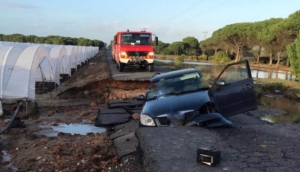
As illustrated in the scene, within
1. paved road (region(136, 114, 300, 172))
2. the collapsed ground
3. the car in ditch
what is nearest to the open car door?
the car in ditch

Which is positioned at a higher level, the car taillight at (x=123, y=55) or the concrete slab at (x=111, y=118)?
the car taillight at (x=123, y=55)

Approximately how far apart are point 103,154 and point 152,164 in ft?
8.47

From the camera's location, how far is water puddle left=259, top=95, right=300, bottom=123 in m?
13.6

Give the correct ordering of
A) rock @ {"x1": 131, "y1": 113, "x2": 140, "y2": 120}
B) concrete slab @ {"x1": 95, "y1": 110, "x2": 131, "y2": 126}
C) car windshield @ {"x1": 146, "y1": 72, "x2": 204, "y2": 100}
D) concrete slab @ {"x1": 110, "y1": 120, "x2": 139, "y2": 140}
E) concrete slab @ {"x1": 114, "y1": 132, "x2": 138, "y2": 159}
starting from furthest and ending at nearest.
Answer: rock @ {"x1": 131, "y1": 113, "x2": 140, "y2": 120} < concrete slab @ {"x1": 95, "y1": 110, "x2": 131, "y2": 126} < concrete slab @ {"x1": 110, "y1": 120, "x2": 139, "y2": 140} < car windshield @ {"x1": 146, "y1": 72, "x2": 204, "y2": 100} < concrete slab @ {"x1": 114, "y1": 132, "x2": 138, "y2": 159}

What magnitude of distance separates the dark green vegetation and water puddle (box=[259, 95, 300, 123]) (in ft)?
28.5

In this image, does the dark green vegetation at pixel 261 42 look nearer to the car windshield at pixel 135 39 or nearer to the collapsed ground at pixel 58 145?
the car windshield at pixel 135 39

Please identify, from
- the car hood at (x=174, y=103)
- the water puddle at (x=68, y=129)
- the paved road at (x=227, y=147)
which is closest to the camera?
the paved road at (x=227, y=147)

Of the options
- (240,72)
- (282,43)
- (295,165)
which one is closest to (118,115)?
(240,72)

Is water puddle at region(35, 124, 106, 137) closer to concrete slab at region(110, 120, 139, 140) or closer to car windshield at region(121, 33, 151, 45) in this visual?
concrete slab at region(110, 120, 139, 140)

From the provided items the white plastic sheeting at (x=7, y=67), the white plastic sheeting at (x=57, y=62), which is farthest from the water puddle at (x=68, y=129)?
the white plastic sheeting at (x=57, y=62)

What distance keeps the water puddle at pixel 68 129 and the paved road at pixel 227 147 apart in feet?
12.3

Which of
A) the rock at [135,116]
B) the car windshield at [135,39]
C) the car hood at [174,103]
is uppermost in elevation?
the car windshield at [135,39]

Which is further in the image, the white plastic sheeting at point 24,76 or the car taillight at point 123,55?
the car taillight at point 123,55

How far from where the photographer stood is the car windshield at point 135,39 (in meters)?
22.7
